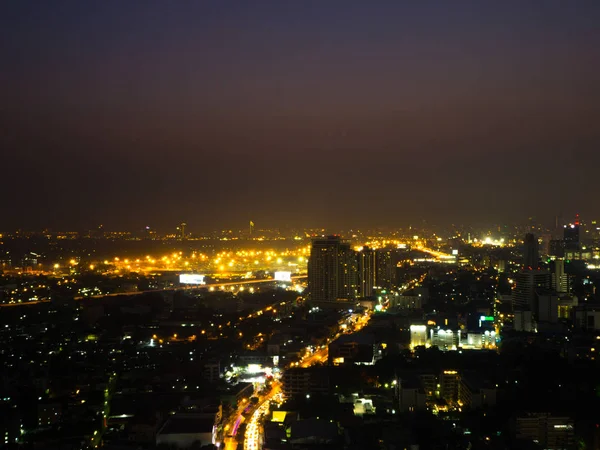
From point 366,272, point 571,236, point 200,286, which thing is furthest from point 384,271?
point 571,236

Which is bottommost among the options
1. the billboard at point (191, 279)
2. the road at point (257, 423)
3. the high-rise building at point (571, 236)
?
the road at point (257, 423)

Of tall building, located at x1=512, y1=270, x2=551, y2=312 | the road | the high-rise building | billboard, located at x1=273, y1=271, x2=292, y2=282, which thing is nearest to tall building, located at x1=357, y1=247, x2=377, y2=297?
billboard, located at x1=273, y1=271, x2=292, y2=282

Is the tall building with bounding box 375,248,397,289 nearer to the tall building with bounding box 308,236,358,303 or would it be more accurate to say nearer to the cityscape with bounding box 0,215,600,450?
the cityscape with bounding box 0,215,600,450

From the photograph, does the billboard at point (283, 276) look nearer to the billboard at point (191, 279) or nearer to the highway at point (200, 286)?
the highway at point (200, 286)

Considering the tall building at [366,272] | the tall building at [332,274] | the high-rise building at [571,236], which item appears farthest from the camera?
the high-rise building at [571,236]

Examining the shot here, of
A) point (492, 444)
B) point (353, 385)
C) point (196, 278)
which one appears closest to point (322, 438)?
point (492, 444)

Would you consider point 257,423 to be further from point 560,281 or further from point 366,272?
Result: point 366,272

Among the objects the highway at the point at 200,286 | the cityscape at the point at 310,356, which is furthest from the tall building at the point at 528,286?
the highway at the point at 200,286
